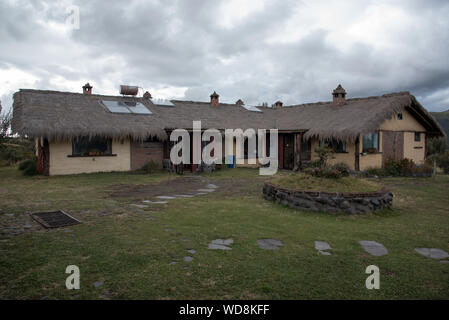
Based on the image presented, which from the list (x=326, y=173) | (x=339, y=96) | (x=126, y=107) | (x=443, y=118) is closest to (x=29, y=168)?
(x=126, y=107)

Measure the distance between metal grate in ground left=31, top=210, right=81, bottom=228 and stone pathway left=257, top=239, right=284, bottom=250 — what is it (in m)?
3.63

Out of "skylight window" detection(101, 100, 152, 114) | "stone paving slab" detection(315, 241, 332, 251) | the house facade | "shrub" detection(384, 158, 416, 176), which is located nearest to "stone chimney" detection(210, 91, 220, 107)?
the house facade

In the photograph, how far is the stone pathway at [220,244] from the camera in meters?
4.89

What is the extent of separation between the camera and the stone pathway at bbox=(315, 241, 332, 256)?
481 centimetres

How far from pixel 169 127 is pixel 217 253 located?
12890 millimetres

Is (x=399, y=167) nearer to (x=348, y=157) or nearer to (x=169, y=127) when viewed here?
(x=348, y=157)

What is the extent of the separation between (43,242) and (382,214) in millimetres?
7257

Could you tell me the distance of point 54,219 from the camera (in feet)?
20.7

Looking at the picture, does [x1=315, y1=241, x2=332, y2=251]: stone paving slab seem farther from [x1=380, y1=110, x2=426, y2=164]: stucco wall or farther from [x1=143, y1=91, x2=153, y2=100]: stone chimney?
[x1=143, y1=91, x2=153, y2=100]: stone chimney

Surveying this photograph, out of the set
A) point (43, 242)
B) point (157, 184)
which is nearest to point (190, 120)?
point (157, 184)

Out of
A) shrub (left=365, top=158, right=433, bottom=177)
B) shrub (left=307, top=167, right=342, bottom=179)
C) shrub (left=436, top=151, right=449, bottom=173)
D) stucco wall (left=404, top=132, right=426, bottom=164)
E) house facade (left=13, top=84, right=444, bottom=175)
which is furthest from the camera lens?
stucco wall (left=404, top=132, right=426, bottom=164)
